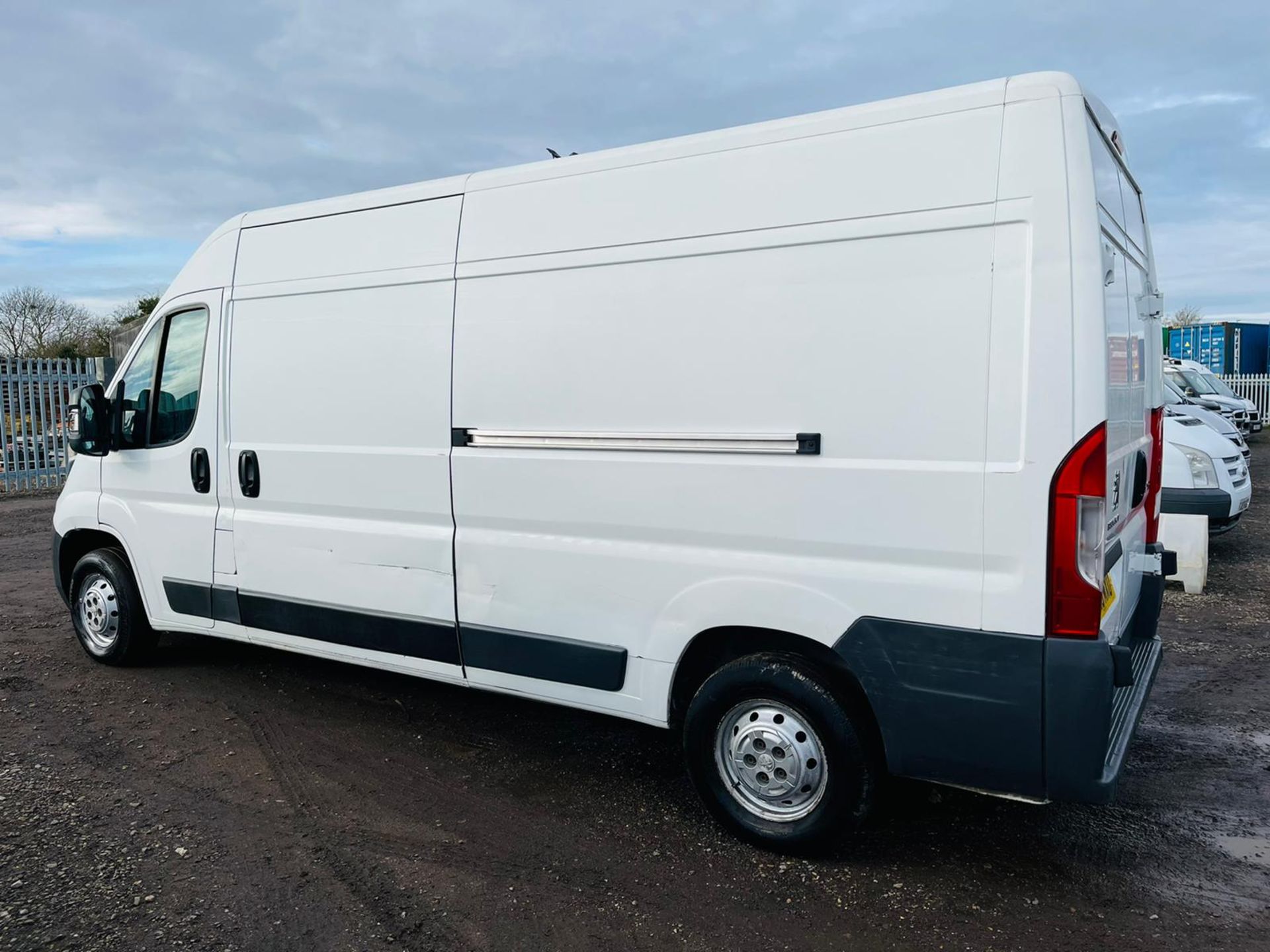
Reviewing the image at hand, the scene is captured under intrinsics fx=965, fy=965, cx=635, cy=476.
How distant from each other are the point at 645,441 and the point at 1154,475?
250 centimetres

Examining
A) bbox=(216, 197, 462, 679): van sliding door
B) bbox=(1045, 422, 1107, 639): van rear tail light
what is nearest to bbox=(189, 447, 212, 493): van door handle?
bbox=(216, 197, 462, 679): van sliding door

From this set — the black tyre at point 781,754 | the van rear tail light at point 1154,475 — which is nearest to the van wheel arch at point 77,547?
Result: the black tyre at point 781,754

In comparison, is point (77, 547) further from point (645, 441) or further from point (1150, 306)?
point (1150, 306)

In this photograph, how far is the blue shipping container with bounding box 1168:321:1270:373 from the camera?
28.5 m

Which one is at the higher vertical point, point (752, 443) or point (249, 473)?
point (752, 443)

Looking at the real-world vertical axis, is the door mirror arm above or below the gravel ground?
above

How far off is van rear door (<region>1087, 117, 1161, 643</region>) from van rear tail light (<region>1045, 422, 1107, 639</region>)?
12 cm

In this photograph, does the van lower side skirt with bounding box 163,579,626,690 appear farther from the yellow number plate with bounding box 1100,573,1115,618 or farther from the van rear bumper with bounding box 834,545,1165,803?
the yellow number plate with bounding box 1100,573,1115,618

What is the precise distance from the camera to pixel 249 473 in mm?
4902

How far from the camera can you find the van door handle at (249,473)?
192 inches

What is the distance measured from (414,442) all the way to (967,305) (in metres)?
2.41

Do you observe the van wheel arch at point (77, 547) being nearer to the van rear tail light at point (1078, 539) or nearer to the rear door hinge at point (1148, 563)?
the van rear tail light at point (1078, 539)

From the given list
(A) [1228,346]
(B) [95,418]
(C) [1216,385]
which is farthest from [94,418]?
(A) [1228,346]

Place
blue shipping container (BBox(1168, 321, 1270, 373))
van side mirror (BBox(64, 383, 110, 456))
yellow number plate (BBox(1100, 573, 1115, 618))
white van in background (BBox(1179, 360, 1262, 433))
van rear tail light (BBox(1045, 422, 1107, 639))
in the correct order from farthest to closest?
blue shipping container (BBox(1168, 321, 1270, 373)) → white van in background (BBox(1179, 360, 1262, 433)) → van side mirror (BBox(64, 383, 110, 456)) → yellow number plate (BBox(1100, 573, 1115, 618)) → van rear tail light (BBox(1045, 422, 1107, 639))
